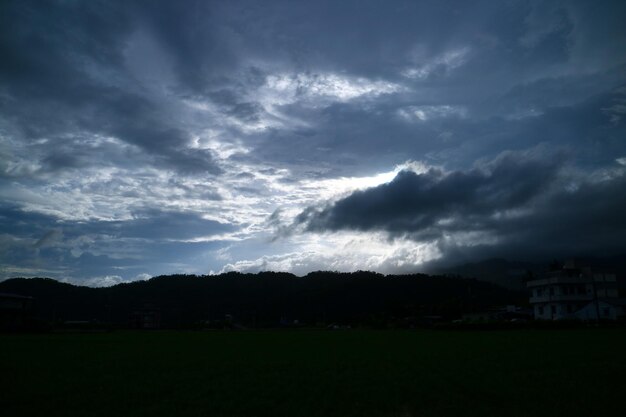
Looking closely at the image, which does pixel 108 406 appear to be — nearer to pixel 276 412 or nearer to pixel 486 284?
pixel 276 412

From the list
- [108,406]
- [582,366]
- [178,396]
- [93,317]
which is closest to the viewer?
[108,406]

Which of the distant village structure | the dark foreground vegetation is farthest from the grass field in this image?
the dark foreground vegetation

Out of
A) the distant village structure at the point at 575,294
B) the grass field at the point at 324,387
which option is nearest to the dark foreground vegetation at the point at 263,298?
the distant village structure at the point at 575,294

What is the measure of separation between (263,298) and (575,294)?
→ 76448mm

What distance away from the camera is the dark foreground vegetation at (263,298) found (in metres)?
106

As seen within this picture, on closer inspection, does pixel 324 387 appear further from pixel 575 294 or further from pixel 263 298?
pixel 263 298

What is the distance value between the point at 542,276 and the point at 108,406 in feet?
275

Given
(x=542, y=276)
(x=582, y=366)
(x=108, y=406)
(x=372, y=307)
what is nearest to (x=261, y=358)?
(x=108, y=406)

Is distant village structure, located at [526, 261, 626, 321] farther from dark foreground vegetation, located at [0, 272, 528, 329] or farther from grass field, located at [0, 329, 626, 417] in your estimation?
grass field, located at [0, 329, 626, 417]

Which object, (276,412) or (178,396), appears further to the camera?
(178,396)

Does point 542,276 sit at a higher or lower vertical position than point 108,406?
higher

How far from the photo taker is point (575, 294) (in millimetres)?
75500

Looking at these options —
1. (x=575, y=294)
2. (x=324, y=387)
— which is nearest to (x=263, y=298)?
(x=575, y=294)

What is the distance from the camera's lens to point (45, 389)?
1358cm
